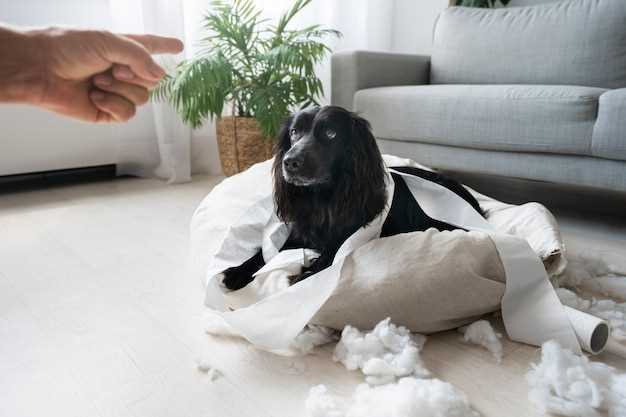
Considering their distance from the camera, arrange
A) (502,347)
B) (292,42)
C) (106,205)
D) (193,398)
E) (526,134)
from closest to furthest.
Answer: (193,398)
(502,347)
(526,134)
(106,205)
(292,42)

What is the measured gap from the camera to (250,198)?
1686 millimetres

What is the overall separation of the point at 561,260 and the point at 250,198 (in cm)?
100

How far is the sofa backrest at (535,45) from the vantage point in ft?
7.55

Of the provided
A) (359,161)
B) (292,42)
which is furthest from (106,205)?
(359,161)

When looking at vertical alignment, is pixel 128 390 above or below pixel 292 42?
below

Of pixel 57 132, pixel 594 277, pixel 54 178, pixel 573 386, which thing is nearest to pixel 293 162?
pixel 573 386

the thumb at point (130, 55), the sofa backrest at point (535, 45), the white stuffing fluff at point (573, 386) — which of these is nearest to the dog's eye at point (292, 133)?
the white stuffing fluff at point (573, 386)

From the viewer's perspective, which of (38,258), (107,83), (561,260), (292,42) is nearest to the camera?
(107,83)

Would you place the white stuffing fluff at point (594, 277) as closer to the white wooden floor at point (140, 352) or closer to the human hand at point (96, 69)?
the white wooden floor at point (140, 352)

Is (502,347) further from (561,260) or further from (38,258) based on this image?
(38,258)

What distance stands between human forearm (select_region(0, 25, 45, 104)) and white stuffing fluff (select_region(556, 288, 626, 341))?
1.23 meters

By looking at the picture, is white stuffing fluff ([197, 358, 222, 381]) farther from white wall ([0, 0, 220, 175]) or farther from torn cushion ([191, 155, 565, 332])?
white wall ([0, 0, 220, 175])

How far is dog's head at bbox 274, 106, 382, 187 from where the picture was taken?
49.1 inches

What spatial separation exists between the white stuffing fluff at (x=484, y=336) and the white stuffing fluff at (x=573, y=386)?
0.10m
